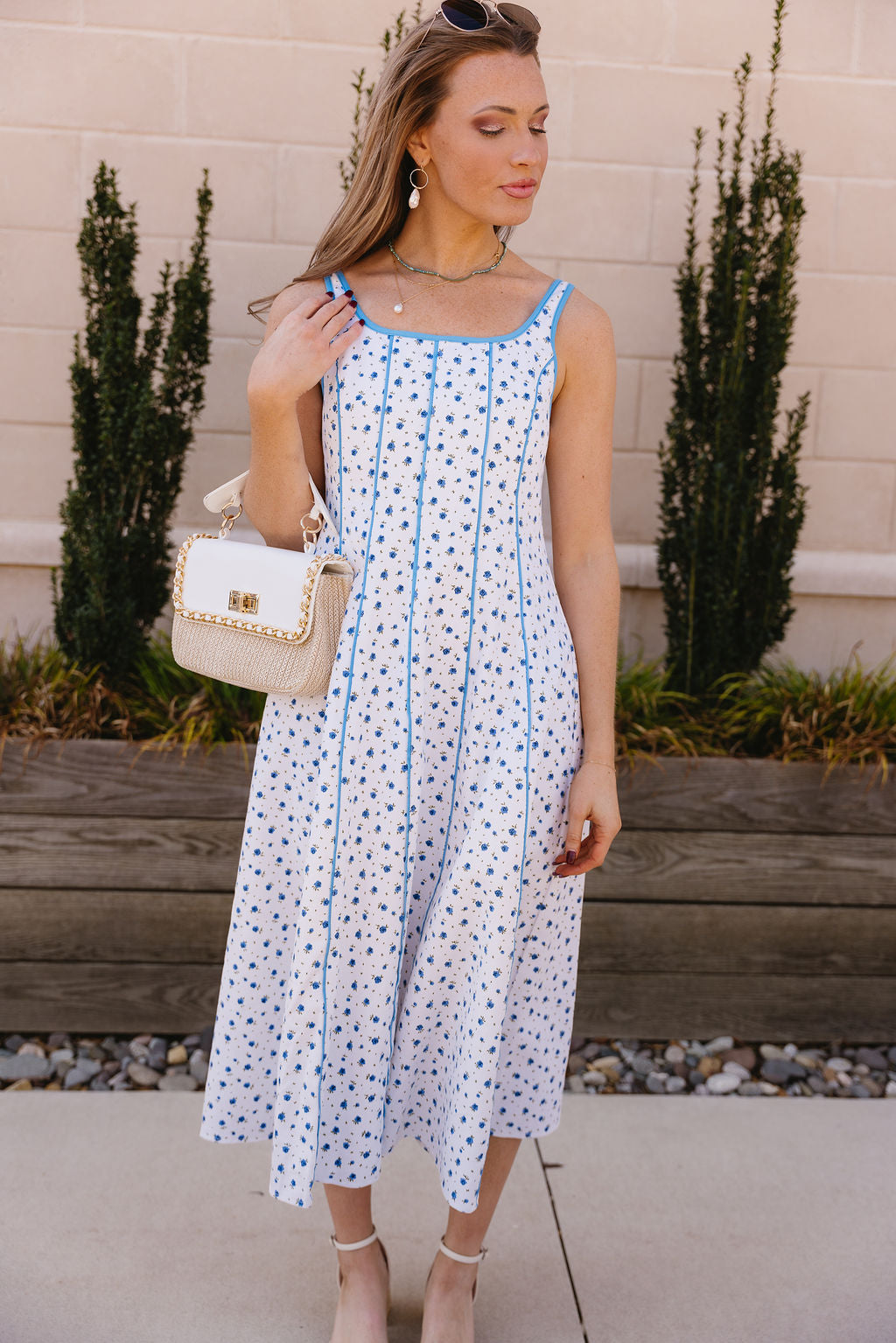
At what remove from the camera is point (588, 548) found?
1754 mm

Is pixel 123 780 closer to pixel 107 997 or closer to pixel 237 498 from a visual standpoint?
pixel 107 997

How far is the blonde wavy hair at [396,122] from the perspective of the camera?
1.56 m

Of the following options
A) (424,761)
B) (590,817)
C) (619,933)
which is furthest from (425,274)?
(619,933)

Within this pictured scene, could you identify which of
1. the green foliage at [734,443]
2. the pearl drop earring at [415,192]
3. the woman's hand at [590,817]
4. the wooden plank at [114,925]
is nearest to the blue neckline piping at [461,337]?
the pearl drop earring at [415,192]

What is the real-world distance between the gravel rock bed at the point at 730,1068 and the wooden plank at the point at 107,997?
3.12 feet

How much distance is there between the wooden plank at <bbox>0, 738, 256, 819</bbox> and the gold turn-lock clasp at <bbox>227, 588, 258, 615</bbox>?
46.2 inches

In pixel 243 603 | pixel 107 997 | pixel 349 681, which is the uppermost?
pixel 243 603

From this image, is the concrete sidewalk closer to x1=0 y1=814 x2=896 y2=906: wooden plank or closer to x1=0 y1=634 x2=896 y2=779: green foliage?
x1=0 y1=814 x2=896 y2=906: wooden plank

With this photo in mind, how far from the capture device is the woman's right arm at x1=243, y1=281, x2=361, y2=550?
1.54m

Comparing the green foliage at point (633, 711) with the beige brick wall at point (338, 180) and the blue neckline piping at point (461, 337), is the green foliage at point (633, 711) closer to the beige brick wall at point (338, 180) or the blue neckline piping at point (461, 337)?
the beige brick wall at point (338, 180)

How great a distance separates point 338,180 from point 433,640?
2000mm

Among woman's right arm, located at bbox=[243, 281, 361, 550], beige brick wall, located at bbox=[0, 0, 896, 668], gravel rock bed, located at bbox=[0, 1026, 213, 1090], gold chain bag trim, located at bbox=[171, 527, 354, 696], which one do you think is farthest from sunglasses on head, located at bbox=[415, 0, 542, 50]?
gravel rock bed, located at bbox=[0, 1026, 213, 1090]

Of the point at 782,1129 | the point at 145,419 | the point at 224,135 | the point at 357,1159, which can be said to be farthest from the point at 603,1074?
the point at 224,135

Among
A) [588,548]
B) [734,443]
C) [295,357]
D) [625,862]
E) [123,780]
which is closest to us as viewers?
[295,357]
